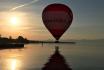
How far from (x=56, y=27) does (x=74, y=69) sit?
1244 centimetres

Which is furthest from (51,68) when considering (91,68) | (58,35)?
(58,35)

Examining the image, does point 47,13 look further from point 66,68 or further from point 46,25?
point 66,68

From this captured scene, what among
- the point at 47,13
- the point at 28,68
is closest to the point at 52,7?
the point at 47,13

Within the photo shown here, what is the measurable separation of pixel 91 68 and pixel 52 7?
13.4 m

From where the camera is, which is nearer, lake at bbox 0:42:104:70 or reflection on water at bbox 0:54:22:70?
reflection on water at bbox 0:54:22:70

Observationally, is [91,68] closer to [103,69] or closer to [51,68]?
[103,69]

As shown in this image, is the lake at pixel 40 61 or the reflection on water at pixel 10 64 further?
the lake at pixel 40 61

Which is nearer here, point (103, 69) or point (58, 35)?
point (103, 69)

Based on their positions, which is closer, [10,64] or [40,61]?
[10,64]

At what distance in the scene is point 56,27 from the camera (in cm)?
6688

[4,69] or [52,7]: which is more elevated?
[52,7]

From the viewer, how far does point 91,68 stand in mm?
58125

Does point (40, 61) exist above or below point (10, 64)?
above

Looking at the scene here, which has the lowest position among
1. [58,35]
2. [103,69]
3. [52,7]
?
[103,69]
